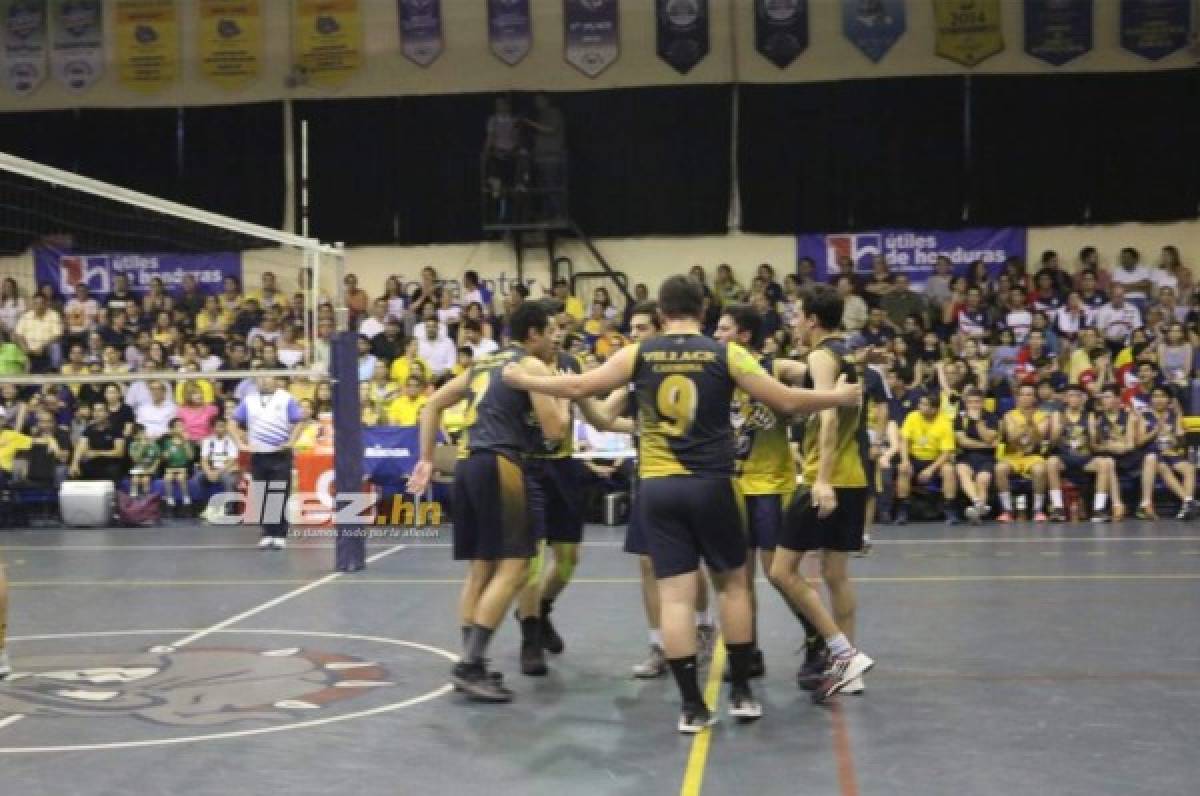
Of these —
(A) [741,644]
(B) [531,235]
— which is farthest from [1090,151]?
(A) [741,644]

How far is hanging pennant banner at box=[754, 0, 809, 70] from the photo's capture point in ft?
79.4

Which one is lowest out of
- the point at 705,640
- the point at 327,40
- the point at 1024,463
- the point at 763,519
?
the point at 705,640

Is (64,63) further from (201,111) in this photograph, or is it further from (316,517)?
(316,517)

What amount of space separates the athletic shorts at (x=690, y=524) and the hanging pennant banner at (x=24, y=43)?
21229mm

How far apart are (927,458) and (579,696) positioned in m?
10.7

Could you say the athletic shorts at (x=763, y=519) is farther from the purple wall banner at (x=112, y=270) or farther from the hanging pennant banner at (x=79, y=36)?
the hanging pennant banner at (x=79, y=36)

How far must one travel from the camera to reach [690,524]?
7434 mm

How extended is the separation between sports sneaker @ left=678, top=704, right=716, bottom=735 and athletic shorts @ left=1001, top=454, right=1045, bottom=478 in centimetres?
1152

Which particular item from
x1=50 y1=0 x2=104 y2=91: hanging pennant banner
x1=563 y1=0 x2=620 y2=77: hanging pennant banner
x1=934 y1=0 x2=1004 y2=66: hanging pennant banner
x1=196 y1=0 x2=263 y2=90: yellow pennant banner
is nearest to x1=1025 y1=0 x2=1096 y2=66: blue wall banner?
x1=934 y1=0 x2=1004 y2=66: hanging pennant banner

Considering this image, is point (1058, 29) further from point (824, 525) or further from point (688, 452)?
point (688, 452)

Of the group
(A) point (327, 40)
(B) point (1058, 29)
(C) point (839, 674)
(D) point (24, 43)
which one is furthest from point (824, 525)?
(D) point (24, 43)

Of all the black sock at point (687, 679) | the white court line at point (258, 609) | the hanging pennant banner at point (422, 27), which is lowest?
the white court line at point (258, 609)

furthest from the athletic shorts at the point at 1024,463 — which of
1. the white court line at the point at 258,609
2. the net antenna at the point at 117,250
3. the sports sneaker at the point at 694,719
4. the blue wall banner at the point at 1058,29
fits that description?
the sports sneaker at the point at 694,719

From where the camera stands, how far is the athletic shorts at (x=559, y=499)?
363 inches
